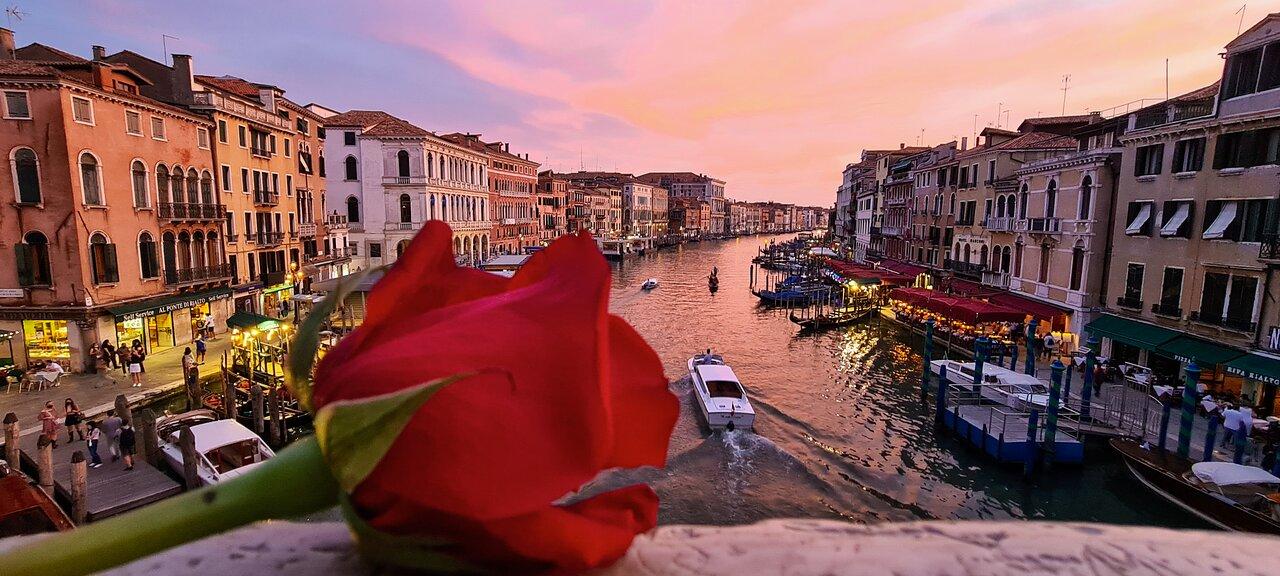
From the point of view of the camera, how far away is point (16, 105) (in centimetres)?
1633

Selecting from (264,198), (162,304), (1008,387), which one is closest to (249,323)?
(162,304)

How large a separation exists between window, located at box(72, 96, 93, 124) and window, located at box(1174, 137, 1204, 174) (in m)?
32.6

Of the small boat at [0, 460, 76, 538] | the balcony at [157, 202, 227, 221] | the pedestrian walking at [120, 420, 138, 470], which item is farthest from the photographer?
the balcony at [157, 202, 227, 221]

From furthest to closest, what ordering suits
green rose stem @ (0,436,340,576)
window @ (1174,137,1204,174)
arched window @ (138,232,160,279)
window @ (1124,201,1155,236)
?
1. window @ (1124,201,1155,236)
2. arched window @ (138,232,160,279)
3. window @ (1174,137,1204,174)
4. green rose stem @ (0,436,340,576)

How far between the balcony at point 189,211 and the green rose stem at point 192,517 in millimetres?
24946

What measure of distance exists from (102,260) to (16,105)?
4.57 m

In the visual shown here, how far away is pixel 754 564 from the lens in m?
0.93

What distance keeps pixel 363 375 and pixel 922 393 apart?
21750mm

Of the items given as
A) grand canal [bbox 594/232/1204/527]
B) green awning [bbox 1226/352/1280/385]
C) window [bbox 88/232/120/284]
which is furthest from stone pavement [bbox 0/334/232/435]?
green awning [bbox 1226/352/1280/385]

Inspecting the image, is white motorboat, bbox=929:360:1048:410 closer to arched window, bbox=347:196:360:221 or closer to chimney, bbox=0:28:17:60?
chimney, bbox=0:28:17:60

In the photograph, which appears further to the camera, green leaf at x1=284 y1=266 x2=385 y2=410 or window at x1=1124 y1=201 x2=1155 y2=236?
window at x1=1124 y1=201 x2=1155 y2=236

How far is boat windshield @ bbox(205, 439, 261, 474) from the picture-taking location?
39.6ft

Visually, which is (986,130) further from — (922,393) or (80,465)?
(80,465)

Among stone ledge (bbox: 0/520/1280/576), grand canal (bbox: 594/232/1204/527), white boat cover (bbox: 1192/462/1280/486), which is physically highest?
stone ledge (bbox: 0/520/1280/576)
